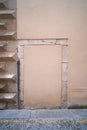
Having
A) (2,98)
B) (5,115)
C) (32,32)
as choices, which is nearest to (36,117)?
(5,115)

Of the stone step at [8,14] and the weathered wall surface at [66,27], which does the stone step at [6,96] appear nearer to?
the weathered wall surface at [66,27]

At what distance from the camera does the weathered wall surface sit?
5.75 meters

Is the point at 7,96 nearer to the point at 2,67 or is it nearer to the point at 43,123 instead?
the point at 2,67

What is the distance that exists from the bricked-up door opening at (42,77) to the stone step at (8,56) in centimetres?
28

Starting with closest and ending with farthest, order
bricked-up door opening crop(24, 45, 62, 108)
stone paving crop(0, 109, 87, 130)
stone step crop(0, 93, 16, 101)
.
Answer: stone paving crop(0, 109, 87, 130), stone step crop(0, 93, 16, 101), bricked-up door opening crop(24, 45, 62, 108)

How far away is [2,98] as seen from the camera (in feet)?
18.5

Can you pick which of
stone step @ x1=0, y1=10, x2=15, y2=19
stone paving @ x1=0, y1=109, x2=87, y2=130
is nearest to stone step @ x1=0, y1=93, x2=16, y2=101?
stone step @ x1=0, y1=10, x2=15, y2=19

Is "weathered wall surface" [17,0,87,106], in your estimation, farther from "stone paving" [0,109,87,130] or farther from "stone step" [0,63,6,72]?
"stone paving" [0,109,87,130]

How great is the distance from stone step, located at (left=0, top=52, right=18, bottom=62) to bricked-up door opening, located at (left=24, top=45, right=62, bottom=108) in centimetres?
28

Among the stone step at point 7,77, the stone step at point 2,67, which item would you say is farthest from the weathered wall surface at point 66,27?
the stone step at point 7,77

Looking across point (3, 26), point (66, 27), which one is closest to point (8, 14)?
point (3, 26)

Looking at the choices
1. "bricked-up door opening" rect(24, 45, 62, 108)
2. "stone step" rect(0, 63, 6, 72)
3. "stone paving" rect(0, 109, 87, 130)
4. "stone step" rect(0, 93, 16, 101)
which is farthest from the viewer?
"bricked-up door opening" rect(24, 45, 62, 108)

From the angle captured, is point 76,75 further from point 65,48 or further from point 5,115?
point 5,115

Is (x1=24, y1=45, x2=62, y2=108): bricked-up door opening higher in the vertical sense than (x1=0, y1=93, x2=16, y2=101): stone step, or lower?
higher
